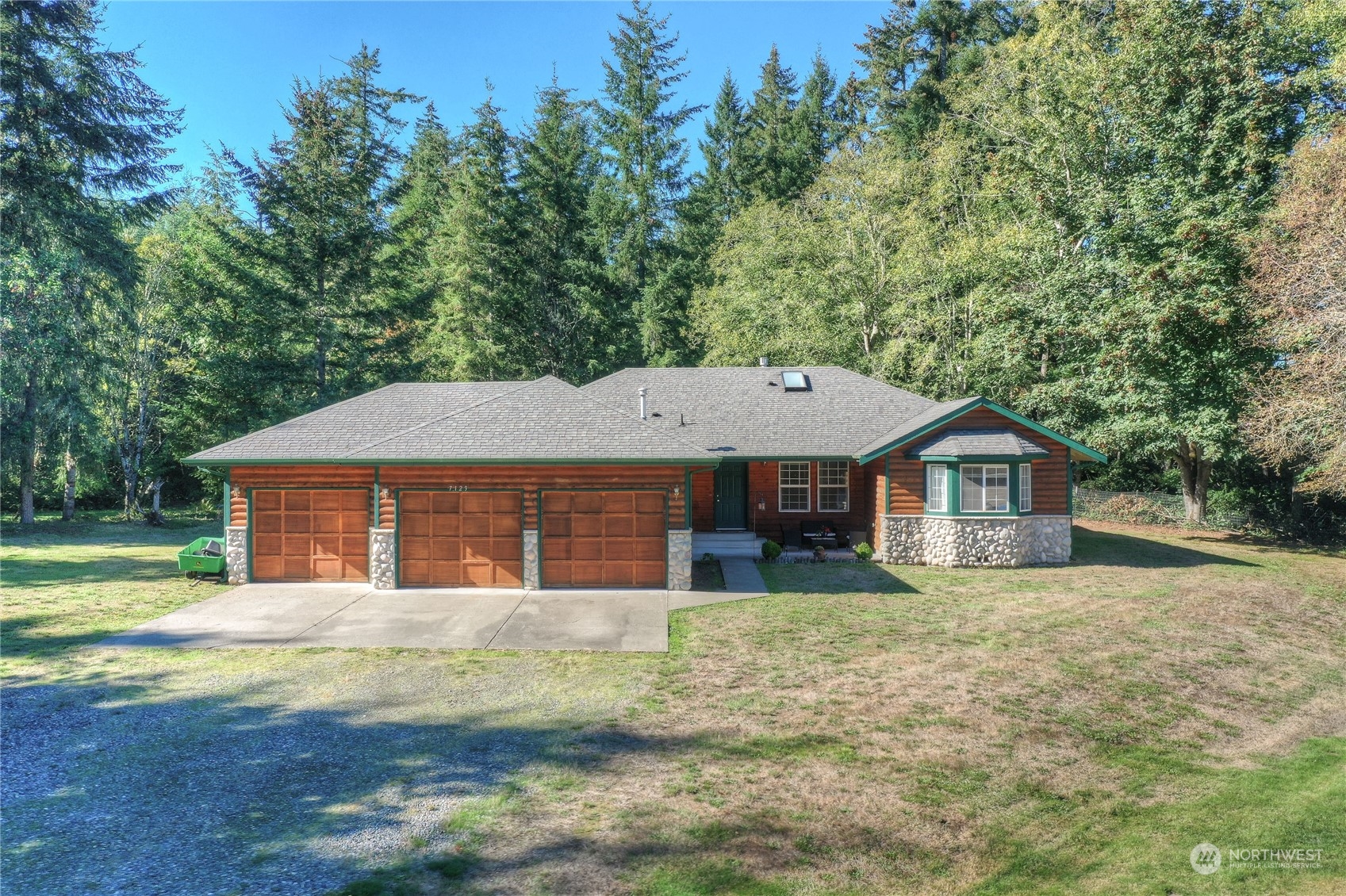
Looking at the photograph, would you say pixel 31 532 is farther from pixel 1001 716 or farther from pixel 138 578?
pixel 1001 716

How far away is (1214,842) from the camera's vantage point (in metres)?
5.85

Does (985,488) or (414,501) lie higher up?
(985,488)

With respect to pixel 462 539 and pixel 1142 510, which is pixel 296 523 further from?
pixel 1142 510

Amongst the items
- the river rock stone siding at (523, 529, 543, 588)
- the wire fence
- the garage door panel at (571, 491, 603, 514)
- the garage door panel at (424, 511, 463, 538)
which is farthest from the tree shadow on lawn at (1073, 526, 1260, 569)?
the garage door panel at (424, 511, 463, 538)

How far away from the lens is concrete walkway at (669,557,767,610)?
13867 millimetres

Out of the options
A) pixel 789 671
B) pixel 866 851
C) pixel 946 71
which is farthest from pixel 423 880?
pixel 946 71

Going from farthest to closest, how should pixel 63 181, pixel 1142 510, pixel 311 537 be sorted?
1. pixel 1142 510
2. pixel 63 181
3. pixel 311 537

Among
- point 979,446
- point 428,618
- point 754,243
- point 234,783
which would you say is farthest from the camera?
point 754,243

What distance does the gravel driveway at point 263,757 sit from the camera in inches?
212

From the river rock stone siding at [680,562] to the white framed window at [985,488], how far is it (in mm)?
7237

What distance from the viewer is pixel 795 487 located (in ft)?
65.2

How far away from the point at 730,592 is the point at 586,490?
374 cm

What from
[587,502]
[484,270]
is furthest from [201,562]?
[484,270]

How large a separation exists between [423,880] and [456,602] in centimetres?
903
